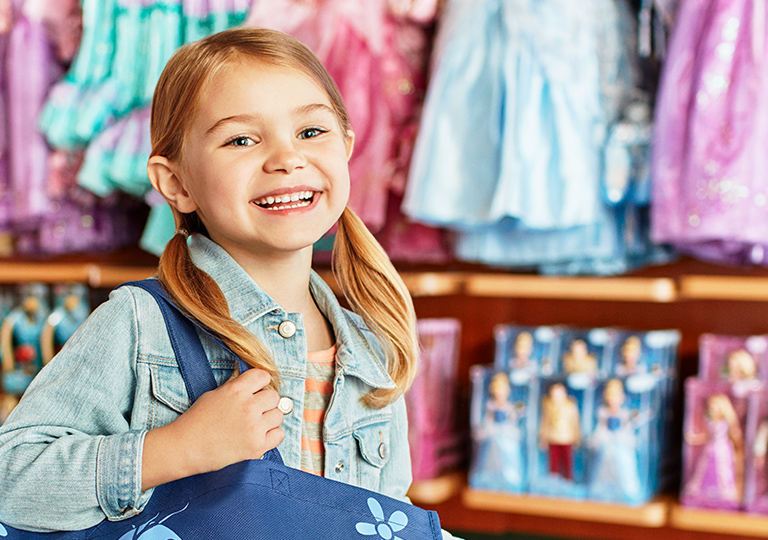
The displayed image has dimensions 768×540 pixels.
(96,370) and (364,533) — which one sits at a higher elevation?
(96,370)

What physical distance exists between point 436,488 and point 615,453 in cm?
37

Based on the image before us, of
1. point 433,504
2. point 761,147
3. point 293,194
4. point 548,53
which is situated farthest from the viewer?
point 433,504

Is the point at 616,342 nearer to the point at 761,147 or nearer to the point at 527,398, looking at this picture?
the point at 527,398

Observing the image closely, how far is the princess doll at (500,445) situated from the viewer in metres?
1.62

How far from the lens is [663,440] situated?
1.60 m

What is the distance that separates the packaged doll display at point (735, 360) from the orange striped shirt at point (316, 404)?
1074mm

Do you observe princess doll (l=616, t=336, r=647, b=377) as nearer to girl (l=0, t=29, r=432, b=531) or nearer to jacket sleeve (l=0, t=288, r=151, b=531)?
girl (l=0, t=29, r=432, b=531)

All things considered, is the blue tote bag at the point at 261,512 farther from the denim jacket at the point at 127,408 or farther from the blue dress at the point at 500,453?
the blue dress at the point at 500,453

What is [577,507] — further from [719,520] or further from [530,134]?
[530,134]

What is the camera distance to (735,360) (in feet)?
5.02

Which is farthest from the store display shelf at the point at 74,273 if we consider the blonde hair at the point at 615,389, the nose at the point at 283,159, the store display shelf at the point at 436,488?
the nose at the point at 283,159

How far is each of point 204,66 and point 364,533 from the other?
1.32 ft

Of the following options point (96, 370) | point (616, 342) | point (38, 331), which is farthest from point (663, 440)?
point (38, 331)

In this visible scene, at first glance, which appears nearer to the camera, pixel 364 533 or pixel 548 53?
pixel 364 533
